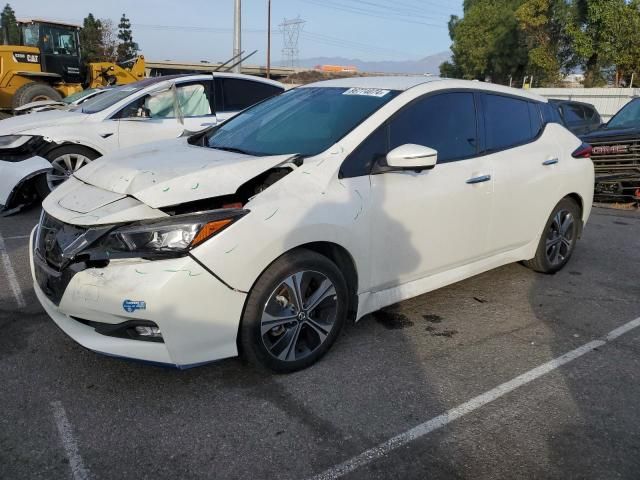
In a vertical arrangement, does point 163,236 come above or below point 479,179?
below

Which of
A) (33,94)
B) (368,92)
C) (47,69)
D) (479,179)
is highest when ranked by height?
(368,92)

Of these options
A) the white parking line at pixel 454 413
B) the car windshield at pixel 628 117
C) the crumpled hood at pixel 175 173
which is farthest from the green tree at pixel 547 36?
the crumpled hood at pixel 175 173

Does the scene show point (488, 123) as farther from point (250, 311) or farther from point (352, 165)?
point (250, 311)

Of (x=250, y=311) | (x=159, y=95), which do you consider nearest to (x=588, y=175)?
(x=250, y=311)

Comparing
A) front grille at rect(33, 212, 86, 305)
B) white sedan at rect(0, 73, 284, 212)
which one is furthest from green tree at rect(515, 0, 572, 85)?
front grille at rect(33, 212, 86, 305)

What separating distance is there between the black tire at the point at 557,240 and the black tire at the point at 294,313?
8.03 feet

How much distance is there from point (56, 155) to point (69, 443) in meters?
5.45

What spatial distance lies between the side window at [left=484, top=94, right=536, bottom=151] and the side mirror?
3.59 ft

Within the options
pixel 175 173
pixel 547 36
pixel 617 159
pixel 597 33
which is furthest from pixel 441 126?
pixel 547 36

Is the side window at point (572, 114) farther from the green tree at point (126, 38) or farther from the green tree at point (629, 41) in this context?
the green tree at point (126, 38)

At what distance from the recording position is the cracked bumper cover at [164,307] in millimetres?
2830

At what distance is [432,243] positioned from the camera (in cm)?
396

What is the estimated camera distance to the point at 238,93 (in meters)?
8.28

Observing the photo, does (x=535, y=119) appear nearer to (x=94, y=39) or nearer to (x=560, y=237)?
(x=560, y=237)
